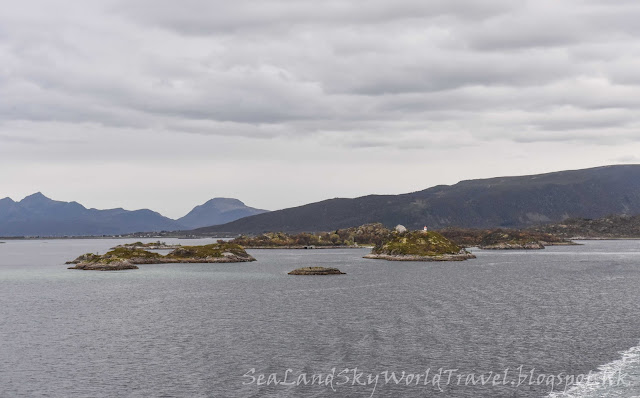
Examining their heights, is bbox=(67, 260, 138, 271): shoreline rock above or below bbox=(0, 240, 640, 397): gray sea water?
above

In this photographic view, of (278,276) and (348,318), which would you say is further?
(278,276)

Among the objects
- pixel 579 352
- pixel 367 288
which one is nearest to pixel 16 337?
pixel 579 352

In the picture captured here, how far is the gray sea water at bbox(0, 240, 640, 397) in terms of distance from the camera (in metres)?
40.8

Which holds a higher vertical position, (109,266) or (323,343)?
(109,266)

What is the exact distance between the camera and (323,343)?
182 ft

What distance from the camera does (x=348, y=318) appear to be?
237 feet

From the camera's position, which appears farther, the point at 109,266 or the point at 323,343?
the point at 109,266

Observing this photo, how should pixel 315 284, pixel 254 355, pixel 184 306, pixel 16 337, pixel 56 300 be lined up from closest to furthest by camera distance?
1. pixel 254 355
2. pixel 16 337
3. pixel 184 306
4. pixel 56 300
5. pixel 315 284

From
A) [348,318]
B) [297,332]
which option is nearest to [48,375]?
[297,332]

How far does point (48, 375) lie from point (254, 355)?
16264 millimetres

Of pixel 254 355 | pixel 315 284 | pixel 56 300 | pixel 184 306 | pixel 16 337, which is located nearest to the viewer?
pixel 254 355

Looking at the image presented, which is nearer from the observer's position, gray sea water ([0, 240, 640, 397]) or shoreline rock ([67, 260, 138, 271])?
gray sea water ([0, 240, 640, 397])

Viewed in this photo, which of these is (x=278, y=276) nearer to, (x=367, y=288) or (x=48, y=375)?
(x=367, y=288)

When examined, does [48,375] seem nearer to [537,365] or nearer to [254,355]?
[254,355]
